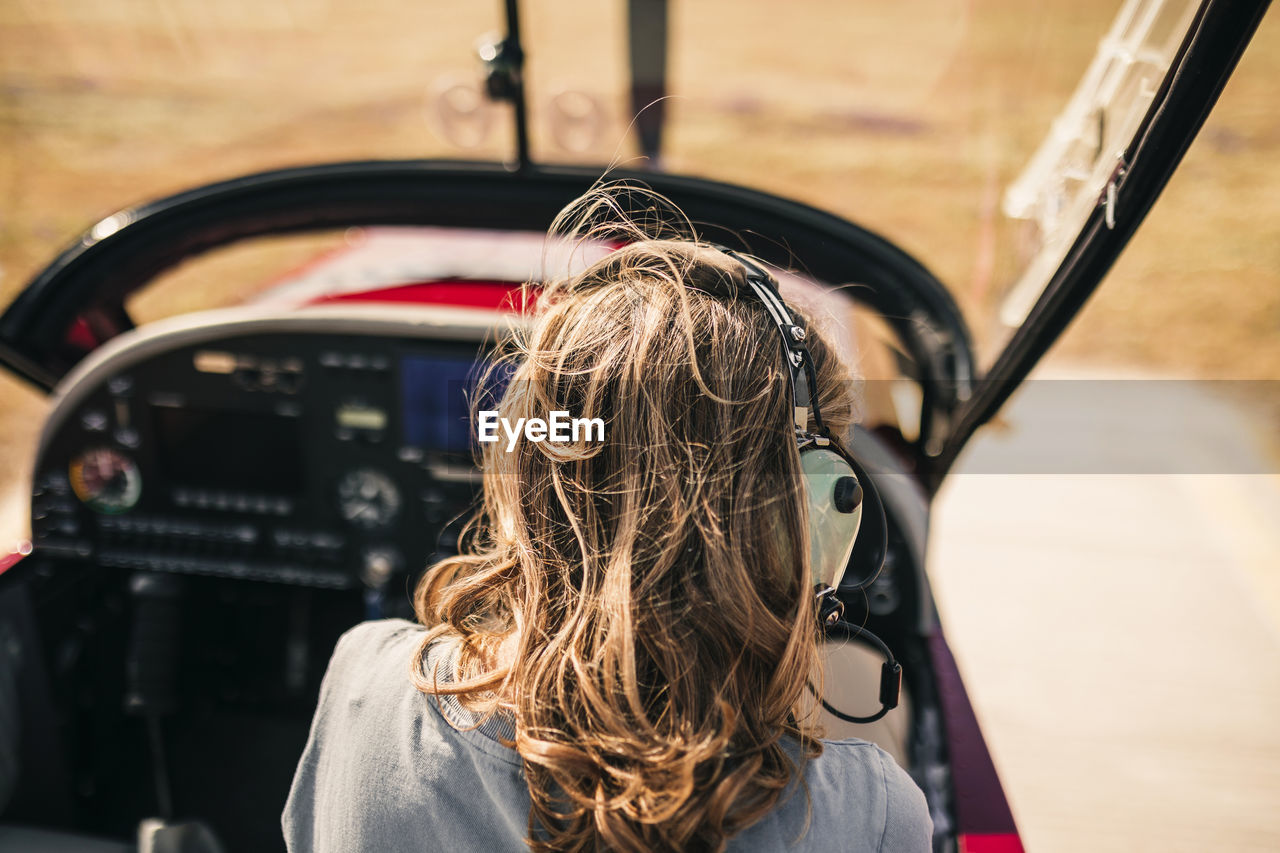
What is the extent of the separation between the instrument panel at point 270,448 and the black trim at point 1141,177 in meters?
0.94

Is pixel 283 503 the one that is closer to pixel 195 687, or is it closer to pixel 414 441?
pixel 414 441

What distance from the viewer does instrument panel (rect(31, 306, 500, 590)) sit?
1.68 meters

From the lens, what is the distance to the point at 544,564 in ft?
2.95

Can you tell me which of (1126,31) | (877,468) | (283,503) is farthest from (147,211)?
(1126,31)

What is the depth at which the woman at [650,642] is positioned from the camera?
0.80 meters

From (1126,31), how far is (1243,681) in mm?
2606

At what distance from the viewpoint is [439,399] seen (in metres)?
1.70

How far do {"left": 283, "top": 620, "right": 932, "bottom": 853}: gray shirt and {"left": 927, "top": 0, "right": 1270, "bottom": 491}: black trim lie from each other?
795 millimetres

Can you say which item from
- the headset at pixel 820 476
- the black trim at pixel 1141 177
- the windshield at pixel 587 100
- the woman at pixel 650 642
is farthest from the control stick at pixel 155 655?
the black trim at pixel 1141 177

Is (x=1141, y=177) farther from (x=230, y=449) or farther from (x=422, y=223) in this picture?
(x=230, y=449)

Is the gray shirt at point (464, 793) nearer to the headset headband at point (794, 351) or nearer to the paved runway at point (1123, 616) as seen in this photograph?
the headset headband at point (794, 351)

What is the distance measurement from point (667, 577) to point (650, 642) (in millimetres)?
66

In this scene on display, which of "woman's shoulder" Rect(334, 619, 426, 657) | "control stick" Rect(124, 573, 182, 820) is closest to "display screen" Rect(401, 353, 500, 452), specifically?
"woman's shoulder" Rect(334, 619, 426, 657)

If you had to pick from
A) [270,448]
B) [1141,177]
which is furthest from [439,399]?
[1141,177]
